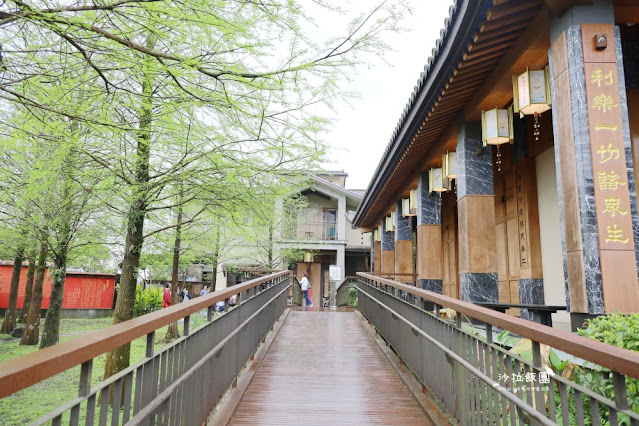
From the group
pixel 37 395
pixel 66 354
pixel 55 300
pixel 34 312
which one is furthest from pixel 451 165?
pixel 34 312

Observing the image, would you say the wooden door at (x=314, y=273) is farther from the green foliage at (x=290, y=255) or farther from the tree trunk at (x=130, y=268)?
the tree trunk at (x=130, y=268)

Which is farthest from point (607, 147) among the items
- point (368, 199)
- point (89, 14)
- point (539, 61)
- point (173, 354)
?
point (368, 199)

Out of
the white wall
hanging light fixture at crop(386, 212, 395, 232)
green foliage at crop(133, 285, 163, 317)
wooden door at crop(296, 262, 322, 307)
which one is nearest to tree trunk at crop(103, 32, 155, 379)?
the white wall

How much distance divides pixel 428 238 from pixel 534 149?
311cm

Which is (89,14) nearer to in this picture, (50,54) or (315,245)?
(50,54)

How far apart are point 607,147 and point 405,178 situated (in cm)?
748

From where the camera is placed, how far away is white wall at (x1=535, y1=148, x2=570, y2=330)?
7.48 meters

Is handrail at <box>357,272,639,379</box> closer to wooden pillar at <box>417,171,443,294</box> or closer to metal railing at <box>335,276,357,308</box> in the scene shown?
wooden pillar at <box>417,171,443,294</box>

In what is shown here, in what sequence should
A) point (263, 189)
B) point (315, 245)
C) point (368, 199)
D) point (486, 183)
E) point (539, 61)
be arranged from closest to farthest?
point (539, 61) < point (263, 189) < point (486, 183) < point (368, 199) < point (315, 245)

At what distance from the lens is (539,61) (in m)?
5.27

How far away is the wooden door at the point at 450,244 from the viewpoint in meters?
12.6

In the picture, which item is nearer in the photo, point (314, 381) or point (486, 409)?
point (486, 409)

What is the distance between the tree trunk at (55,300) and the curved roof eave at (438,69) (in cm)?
794

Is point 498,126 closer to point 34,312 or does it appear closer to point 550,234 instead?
point 550,234
